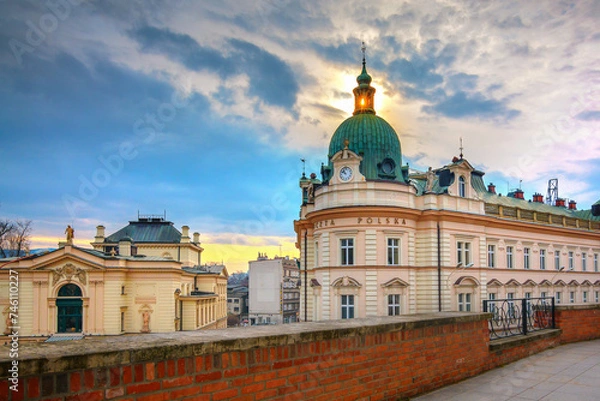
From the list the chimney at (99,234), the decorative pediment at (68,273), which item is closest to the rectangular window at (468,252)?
the decorative pediment at (68,273)

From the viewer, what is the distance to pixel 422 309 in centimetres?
A: 2948

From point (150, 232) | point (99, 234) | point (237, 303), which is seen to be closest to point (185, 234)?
point (150, 232)

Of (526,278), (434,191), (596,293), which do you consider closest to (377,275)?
(434,191)

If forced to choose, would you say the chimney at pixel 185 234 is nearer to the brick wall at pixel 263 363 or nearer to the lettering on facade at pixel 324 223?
the lettering on facade at pixel 324 223

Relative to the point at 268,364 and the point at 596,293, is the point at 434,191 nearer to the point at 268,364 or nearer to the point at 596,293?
the point at 596,293

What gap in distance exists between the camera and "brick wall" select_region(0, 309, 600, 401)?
403 cm

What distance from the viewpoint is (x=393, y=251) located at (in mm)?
28500

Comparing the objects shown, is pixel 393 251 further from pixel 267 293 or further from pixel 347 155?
pixel 267 293

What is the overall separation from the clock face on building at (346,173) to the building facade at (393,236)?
0.20ft

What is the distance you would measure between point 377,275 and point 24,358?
82.5 ft

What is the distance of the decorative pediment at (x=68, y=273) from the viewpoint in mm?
43875

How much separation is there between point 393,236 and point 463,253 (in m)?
5.74

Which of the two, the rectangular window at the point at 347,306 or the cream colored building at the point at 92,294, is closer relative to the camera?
the rectangular window at the point at 347,306

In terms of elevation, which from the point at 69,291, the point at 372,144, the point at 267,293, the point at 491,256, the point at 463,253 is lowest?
the point at 267,293
